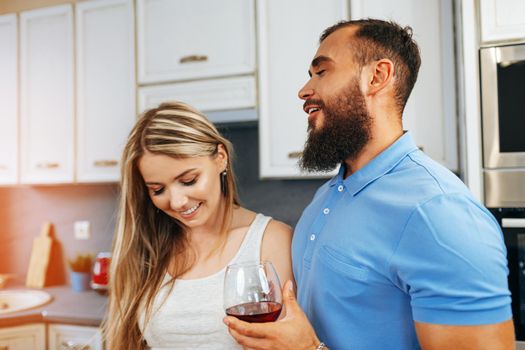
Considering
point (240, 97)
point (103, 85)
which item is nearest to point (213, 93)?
point (240, 97)

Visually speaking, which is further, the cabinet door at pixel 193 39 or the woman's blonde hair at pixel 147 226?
the cabinet door at pixel 193 39

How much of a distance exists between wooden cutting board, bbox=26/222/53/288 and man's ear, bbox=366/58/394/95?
2.37m

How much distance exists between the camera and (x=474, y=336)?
0.74 m

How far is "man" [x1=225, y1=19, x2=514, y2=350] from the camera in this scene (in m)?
0.74

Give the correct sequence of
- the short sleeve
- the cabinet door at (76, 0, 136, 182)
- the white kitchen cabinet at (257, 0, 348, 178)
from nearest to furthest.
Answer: the short sleeve → the white kitchen cabinet at (257, 0, 348, 178) → the cabinet door at (76, 0, 136, 182)

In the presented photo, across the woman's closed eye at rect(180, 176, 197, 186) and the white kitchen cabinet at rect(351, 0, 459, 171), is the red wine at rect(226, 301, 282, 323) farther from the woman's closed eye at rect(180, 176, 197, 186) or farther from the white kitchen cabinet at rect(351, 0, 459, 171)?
the white kitchen cabinet at rect(351, 0, 459, 171)

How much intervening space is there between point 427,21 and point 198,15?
965 mm

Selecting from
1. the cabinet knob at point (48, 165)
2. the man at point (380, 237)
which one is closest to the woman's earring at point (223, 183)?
the man at point (380, 237)

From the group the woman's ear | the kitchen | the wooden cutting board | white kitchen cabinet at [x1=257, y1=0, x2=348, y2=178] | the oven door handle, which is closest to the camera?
the woman's ear

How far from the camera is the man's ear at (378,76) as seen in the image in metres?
0.99

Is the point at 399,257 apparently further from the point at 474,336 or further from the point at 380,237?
the point at 474,336

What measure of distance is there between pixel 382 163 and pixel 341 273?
227 millimetres

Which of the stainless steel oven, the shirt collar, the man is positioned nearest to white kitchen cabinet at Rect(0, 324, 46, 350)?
the man

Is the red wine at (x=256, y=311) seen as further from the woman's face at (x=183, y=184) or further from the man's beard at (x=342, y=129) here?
the woman's face at (x=183, y=184)
